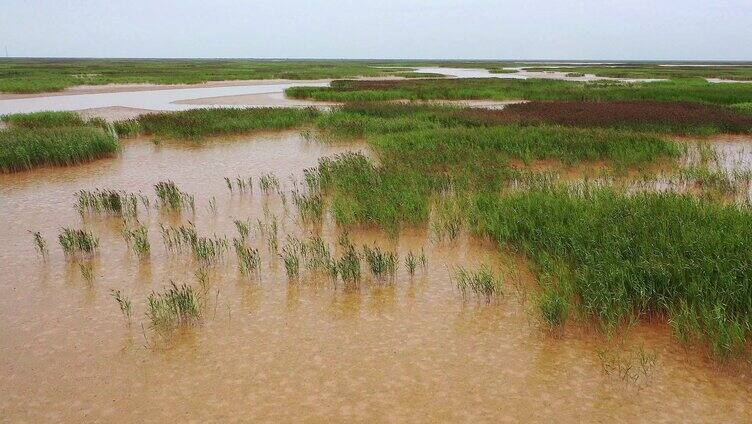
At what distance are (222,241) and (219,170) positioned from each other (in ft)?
21.6

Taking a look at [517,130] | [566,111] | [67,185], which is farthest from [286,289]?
[566,111]

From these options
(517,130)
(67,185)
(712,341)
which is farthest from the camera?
(517,130)

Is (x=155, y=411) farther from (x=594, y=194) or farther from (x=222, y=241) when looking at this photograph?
(x=594, y=194)

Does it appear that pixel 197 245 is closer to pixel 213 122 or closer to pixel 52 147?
pixel 52 147

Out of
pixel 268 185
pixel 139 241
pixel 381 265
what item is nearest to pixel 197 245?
pixel 139 241

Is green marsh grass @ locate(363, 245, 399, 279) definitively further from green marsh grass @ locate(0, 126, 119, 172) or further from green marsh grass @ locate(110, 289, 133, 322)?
green marsh grass @ locate(0, 126, 119, 172)

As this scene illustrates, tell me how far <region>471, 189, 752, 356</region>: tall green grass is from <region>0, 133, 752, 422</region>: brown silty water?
1.00 ft

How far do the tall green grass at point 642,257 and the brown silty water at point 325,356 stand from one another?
0.30 m

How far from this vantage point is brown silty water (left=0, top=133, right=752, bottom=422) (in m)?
4.69

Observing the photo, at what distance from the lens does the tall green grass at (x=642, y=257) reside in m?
5.53

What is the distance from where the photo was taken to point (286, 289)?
7164 mm

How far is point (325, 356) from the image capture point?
5574mm

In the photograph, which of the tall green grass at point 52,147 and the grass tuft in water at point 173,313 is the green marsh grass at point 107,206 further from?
the tall green grass at point 52,147

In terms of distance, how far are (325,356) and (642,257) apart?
3973mm
